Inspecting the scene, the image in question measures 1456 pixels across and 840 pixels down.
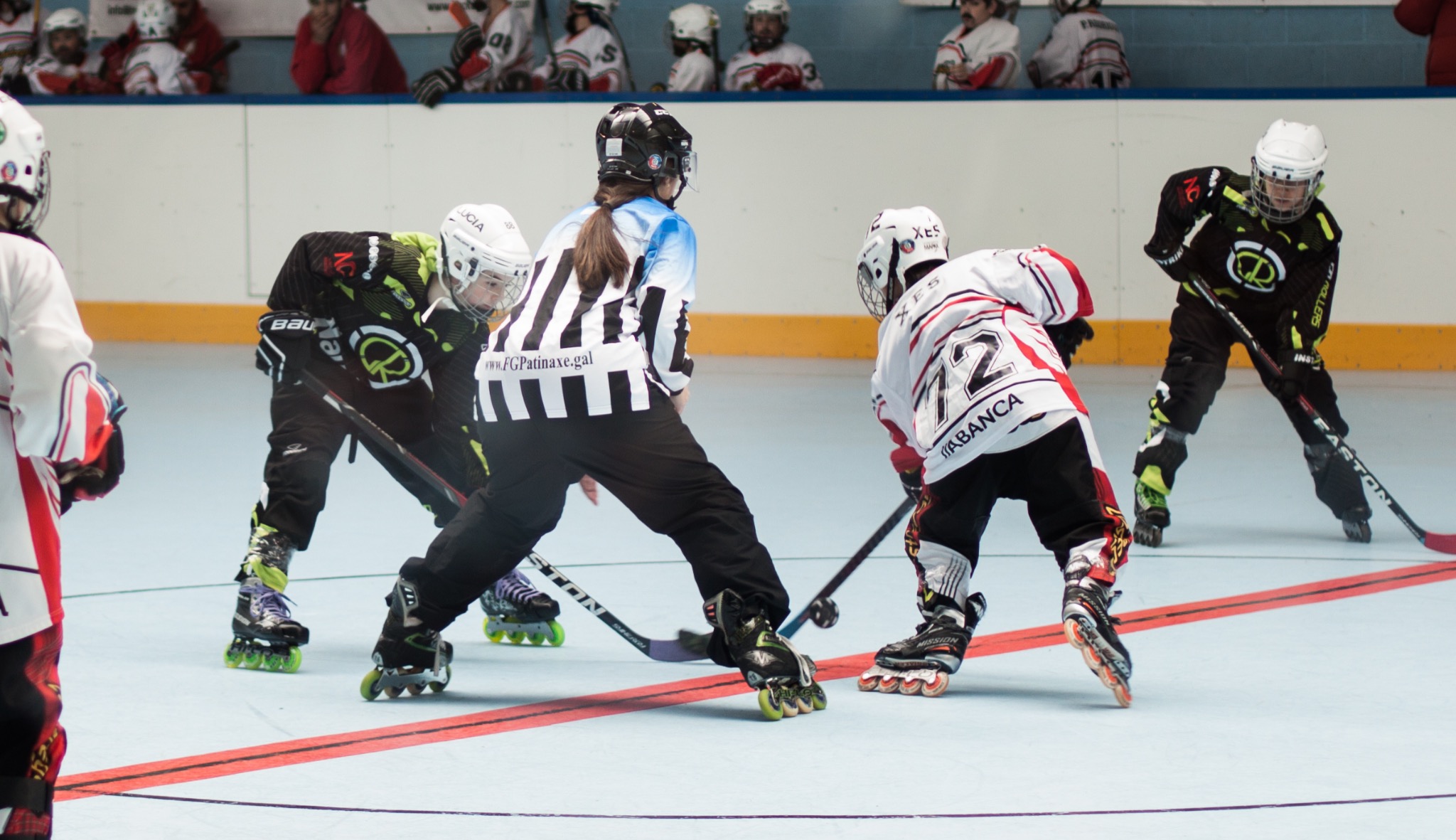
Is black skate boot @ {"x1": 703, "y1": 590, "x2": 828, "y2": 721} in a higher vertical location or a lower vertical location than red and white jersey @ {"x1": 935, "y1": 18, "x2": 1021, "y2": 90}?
lower

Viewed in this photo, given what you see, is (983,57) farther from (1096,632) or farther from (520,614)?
(1096,632)

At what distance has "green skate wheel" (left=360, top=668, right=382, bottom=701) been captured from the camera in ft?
11.9

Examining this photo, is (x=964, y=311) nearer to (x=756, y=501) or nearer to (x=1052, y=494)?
(x=1052, y=494)

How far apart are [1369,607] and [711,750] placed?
203 cm

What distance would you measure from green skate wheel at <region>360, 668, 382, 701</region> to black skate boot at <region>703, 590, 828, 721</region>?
700 mm

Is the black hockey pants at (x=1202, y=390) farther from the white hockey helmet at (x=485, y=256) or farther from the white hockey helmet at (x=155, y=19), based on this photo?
the white hockey helmet at (x=155, y=19)

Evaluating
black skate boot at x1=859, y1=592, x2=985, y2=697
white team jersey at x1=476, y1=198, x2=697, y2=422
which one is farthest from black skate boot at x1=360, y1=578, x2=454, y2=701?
black skate boot at x1=859, y1=592, x2=985, y2=697

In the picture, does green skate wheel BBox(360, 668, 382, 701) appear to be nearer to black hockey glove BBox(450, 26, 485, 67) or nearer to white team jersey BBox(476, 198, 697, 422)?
white team jersey BBox(476, 198, 697, 422)

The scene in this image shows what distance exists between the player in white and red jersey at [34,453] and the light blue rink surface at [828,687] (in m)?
0.55

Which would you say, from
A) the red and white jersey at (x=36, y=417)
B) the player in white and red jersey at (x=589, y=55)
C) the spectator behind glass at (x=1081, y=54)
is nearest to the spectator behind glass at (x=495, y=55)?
the player in white and red jersey at (x=589, y=55)

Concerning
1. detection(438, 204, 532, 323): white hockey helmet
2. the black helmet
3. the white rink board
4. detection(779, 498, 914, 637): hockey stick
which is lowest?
the white rink board

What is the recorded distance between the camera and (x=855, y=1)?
11.5m

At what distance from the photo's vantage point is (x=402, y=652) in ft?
11.8

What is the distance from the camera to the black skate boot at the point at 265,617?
393 cm
